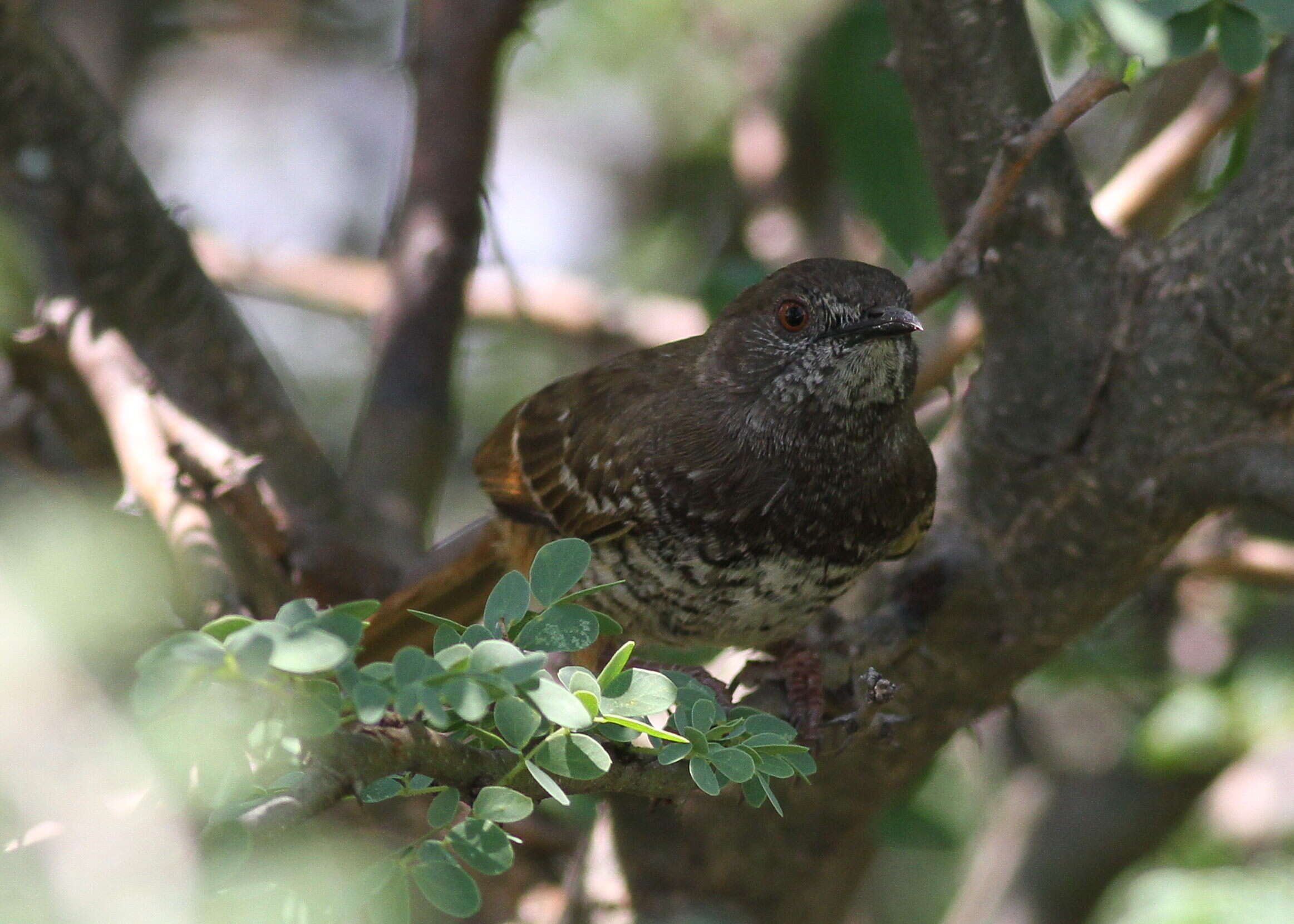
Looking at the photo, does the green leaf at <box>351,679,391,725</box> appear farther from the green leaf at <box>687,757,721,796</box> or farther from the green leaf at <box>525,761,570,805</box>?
the green leaf at <box>687,757,721,796</box>

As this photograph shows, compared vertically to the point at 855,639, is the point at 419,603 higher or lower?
lower

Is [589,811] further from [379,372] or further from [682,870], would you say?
[379,372]

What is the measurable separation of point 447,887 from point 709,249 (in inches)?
207

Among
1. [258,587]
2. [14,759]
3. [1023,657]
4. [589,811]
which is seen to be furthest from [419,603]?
[14,759]

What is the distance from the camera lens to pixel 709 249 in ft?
20.9

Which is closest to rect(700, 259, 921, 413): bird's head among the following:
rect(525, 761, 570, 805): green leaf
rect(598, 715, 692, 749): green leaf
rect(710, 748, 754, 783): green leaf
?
rect(710, 748, 754, 783): green leaf

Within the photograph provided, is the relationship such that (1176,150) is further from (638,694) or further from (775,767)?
(638,694)

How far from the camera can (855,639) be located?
2969mm

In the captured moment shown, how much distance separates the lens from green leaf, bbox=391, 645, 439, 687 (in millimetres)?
1325

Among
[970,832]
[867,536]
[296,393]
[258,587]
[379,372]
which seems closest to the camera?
[867,536]

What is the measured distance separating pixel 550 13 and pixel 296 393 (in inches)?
95.0

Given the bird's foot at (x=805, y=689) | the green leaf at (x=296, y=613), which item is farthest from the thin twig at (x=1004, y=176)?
the green leaf at (x=296, y=613)

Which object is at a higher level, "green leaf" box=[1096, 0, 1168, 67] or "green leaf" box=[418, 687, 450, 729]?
"green leaf" box=[1096, 0, 1168, 67]

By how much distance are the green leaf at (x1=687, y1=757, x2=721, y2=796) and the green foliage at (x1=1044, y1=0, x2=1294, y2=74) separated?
5.30 ft
